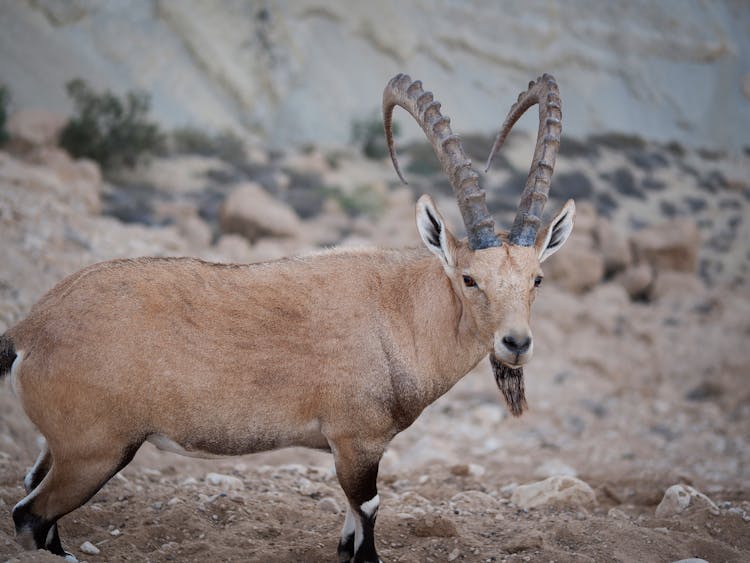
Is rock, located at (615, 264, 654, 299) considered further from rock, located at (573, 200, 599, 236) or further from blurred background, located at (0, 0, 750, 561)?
rock, located at (573, 200, 599, 236)

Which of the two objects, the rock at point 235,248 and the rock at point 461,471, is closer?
the rock at point 461,471

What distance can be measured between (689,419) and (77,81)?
20.1 m

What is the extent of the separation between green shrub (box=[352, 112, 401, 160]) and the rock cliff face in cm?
169

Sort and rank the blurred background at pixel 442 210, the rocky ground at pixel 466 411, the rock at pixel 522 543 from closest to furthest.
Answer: the rock at pixel 522 543 < the rocky ground at pixel 466 411 < the blurred background at pixel 442 210

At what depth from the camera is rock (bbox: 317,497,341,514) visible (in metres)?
6.27

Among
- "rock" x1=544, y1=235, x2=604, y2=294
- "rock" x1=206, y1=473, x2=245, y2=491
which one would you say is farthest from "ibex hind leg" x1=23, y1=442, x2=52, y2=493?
"rock" x1=544, y1=235, x2=604, y2=294

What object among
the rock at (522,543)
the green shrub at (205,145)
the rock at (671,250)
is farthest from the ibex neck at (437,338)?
the green shrub at (205,145)

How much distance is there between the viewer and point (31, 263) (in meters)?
10.4

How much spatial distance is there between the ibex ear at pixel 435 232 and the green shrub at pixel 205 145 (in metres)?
23.6

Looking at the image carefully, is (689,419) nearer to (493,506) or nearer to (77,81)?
(493,506)

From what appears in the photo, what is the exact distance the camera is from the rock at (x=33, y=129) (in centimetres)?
1975

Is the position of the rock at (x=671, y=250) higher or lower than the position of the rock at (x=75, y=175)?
higher

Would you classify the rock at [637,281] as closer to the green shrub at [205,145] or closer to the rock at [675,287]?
the rock at [675,287]

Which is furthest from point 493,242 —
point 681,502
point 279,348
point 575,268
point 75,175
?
point 75,175
